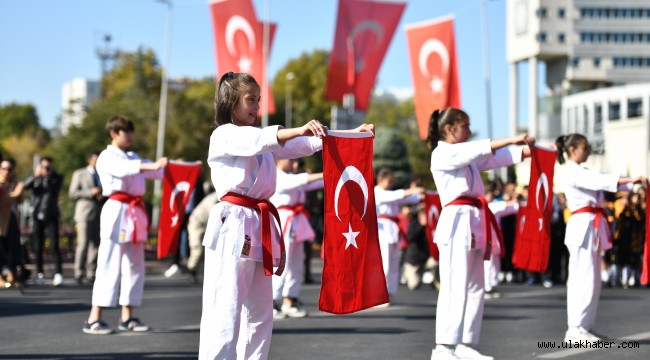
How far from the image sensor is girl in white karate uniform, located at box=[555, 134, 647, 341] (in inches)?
420

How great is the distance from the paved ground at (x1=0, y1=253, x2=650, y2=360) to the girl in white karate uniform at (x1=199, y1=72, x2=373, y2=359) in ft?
9.57

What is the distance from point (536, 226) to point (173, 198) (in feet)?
12.9

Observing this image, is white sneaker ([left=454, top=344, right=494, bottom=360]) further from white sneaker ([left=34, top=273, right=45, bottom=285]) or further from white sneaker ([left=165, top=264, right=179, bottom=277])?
white sneaker ([left=165, top=264, right=179, bottom=277])

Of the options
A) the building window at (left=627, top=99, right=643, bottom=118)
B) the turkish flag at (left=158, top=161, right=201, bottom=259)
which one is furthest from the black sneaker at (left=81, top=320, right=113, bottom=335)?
the building window at (left=627, top=99, right=643, bottom=118)

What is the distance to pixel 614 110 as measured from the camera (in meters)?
87.9

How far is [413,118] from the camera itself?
357ft

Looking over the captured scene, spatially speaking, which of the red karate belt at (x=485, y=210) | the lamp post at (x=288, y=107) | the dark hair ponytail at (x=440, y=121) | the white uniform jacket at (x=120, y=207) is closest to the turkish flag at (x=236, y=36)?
the white uniform jacket at (x=120, y=207)

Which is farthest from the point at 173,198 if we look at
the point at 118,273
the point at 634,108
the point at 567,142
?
the point at 634,108

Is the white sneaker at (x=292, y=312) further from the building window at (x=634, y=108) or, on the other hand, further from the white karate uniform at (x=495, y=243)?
the building window at (x=634, y=108)

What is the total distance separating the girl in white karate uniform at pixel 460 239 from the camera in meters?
9.11

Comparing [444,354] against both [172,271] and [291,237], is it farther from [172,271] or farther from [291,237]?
[172,271]

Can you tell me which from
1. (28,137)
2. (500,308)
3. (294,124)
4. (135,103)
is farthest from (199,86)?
(500,308)

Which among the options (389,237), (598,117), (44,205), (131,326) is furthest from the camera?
(598,117)

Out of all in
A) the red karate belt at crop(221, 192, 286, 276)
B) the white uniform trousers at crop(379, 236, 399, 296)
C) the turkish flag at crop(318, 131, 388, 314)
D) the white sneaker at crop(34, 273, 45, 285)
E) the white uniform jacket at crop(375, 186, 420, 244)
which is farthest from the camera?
the white sneaker at crop(34, 273, 45, 285)
